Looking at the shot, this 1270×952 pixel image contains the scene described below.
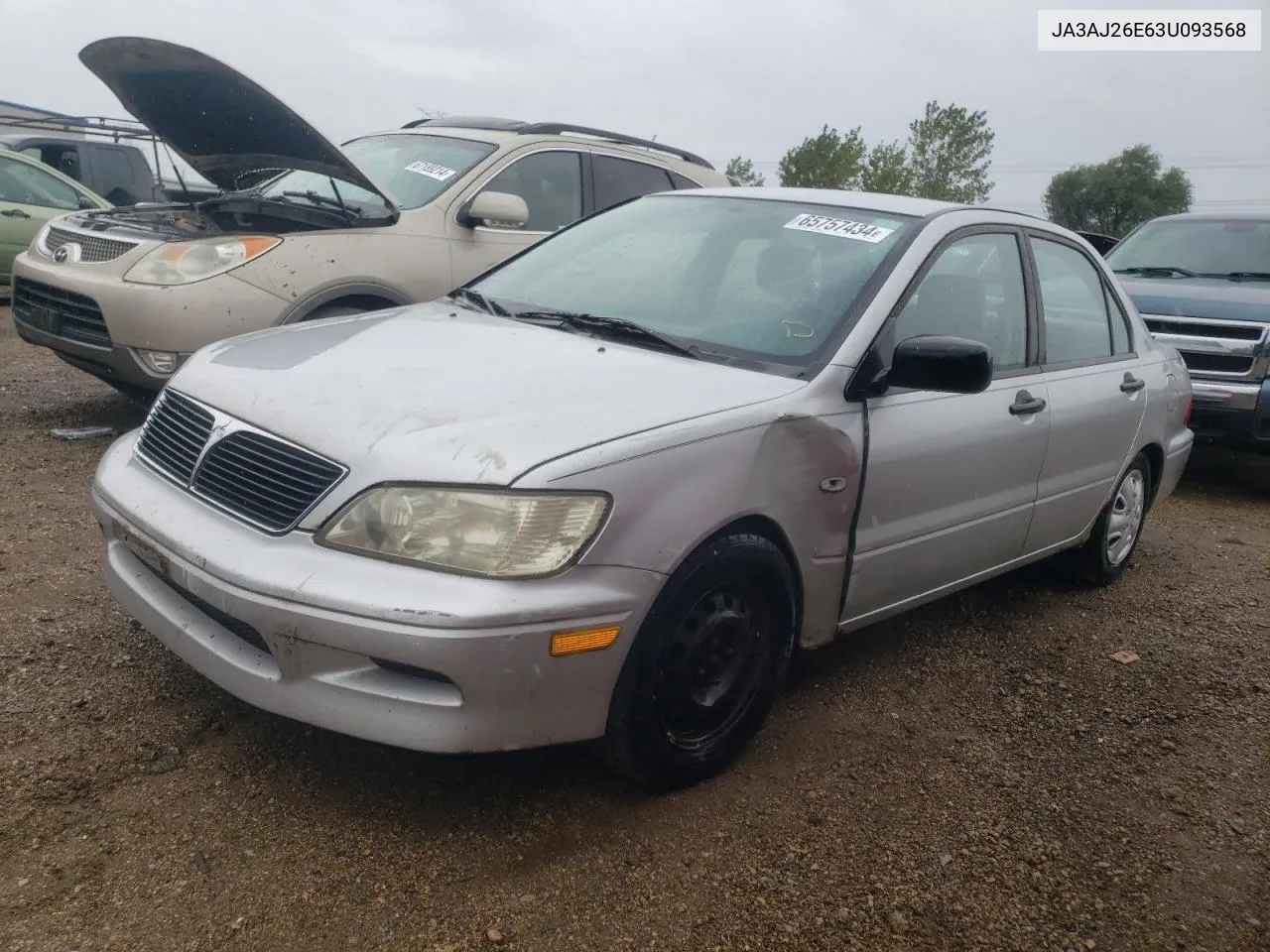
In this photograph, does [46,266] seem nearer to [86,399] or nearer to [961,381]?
[86,399]

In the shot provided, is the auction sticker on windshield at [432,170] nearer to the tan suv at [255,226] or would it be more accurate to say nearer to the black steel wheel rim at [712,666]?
the tan suv at [255,226]

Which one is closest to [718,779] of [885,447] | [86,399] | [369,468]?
[885,447]

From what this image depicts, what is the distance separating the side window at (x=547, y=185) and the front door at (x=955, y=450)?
302 centimetres

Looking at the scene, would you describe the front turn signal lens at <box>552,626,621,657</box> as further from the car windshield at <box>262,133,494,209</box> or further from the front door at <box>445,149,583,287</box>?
the car windshield at <box>262,133,494,209</box>

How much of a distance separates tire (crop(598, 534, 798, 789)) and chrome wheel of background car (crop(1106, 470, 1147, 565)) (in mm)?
2404

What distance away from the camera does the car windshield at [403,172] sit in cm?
570

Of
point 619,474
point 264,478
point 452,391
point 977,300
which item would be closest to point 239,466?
Result: point 264,478

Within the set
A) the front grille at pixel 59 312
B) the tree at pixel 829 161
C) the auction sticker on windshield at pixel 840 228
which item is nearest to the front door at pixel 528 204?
the front grille at pixel 59 312

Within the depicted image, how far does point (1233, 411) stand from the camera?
6.88 meters

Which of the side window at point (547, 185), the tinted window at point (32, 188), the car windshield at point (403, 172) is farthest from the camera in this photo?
the tinted window at point (32, 188)

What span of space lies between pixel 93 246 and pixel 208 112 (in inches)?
34.3

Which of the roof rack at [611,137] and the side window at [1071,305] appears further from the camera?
the roof rack at [611,137]

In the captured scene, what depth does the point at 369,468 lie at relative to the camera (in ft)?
7.72

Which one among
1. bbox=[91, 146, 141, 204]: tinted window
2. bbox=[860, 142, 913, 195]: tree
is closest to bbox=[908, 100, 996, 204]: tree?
bbox=[860, 142, 913, 195]: tree
